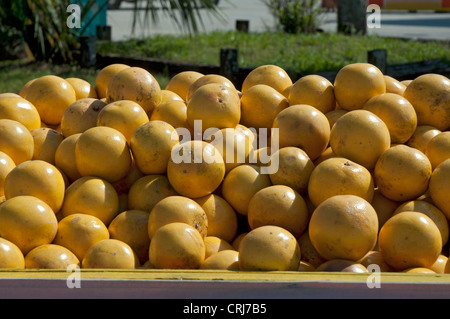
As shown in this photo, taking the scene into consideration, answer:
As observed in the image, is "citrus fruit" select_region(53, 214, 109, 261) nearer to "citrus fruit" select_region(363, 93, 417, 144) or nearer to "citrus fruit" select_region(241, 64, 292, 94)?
"citrus fruit" select_region(241, 64, 292, 94)

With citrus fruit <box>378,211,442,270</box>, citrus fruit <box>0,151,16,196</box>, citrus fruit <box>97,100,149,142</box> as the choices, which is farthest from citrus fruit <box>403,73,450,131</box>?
citrus fruit <box>0,151,16,196</box>

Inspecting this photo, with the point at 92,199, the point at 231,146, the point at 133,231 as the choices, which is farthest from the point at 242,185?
the point at 92,199

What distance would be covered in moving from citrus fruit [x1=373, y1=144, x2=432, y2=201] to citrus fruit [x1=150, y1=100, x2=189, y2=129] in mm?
790

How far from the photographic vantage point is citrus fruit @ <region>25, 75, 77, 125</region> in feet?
8.30

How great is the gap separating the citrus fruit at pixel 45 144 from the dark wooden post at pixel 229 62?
4236 millimetres

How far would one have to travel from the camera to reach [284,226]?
6.40ft

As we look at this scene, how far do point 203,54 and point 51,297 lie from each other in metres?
7.58

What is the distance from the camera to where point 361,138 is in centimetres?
205

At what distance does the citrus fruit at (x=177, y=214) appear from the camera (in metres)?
1.88

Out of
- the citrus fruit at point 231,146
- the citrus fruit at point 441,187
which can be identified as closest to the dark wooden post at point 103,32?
the citrus fruit at point 231,146

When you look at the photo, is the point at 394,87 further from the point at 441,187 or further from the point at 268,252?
the point at 268,252

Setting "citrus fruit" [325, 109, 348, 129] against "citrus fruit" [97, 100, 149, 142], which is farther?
"citrus fruit" [325, 109, 348, 129]

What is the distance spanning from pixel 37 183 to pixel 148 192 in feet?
1.24

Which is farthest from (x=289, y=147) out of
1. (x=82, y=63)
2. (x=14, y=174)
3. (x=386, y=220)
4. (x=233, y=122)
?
(x=82, y=63)
